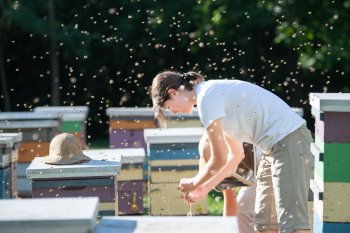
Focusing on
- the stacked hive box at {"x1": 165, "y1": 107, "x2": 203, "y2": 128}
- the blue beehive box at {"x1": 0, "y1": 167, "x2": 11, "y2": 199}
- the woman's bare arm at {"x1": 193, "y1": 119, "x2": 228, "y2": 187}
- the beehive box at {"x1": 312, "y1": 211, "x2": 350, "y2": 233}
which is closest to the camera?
the woman's bare arm at {"x1": 193, "y1": 119, "x2": 228, "y2": 187}

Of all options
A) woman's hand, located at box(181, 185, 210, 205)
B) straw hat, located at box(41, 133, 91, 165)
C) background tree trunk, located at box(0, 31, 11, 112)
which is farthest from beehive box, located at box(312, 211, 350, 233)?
background tree trunk, located at box(0, 31, 11, 112)

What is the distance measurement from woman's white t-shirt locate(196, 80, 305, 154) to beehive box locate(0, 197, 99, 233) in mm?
879

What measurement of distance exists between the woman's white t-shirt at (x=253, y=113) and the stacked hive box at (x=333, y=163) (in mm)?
373

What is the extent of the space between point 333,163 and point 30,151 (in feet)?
10.6

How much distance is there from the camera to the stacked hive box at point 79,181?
234cm

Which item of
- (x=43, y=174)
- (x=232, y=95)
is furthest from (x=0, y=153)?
(x=232, y=95)

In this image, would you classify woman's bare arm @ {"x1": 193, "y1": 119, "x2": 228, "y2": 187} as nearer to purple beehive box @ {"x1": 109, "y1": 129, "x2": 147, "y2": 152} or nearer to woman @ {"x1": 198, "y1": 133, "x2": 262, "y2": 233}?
woman @ {"x1": 198, "y1": 133, "x2": 262, "y2": 233}

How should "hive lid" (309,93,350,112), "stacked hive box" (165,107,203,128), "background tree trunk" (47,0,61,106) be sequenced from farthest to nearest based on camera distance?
"background tree trunk" (47,0,61,106)
"stacked hive box" (165,107,203,128)
"hive lid" (309,93,350,112)

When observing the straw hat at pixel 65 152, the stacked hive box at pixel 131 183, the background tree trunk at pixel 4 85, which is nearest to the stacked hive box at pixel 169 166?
the stacked hive box at pixel 131 183

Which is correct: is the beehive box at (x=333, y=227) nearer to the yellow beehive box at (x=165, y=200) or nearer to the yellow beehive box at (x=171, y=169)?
the yellow beehive box at (x=171, y=169)

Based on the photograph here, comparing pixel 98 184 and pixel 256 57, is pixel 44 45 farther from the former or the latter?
pixel 98 184

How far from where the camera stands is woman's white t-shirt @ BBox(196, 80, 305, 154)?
74.9 inches

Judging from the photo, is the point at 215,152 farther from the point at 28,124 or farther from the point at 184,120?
the point at 184,120

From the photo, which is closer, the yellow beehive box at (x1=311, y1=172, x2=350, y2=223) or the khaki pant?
the khaki pant
